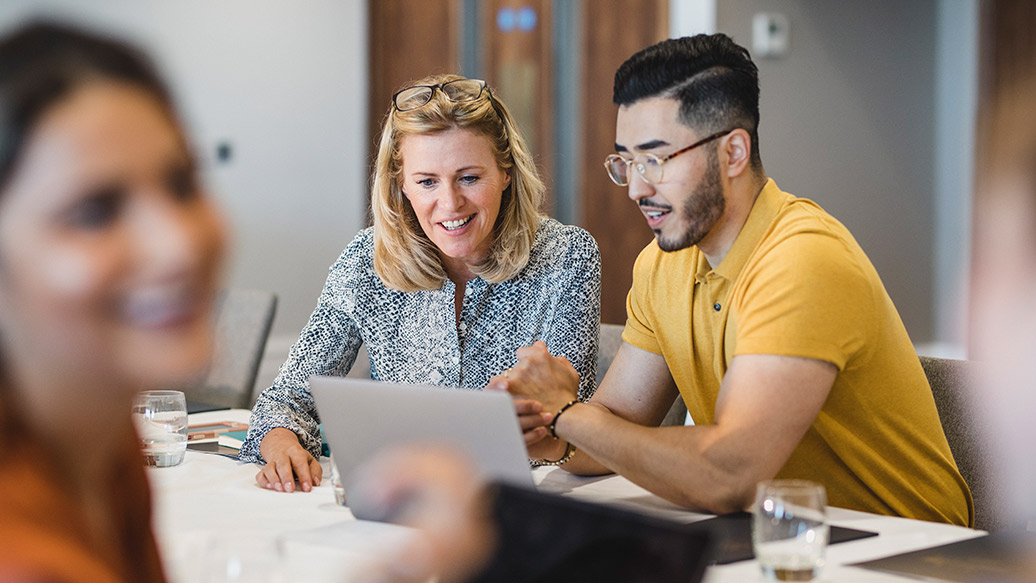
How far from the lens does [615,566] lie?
68 cm

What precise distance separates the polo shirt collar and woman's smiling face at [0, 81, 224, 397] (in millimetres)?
1291

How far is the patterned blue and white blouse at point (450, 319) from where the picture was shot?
1981 millimetres

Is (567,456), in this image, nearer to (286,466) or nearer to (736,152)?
(286,466)

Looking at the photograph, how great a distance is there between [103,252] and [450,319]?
64.2 inches

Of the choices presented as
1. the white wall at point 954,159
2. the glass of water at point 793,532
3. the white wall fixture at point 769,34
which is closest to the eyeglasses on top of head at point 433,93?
the glass of water at point 793,532

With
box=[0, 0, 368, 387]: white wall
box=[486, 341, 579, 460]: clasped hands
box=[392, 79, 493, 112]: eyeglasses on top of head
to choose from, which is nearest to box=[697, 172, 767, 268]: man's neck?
box=[486, 341, 579, 460]: clasped hands

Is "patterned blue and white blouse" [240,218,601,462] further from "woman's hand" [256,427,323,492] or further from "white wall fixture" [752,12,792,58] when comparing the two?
"white wall fixture" [752,12,792,58]

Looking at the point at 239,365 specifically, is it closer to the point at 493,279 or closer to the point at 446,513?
the point at 493,279

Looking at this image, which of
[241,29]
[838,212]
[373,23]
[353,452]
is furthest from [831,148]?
[353,452]

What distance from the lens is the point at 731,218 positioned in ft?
5.36

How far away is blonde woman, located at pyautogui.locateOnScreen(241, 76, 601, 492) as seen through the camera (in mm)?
1956

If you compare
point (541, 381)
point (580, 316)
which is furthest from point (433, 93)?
point (541, 381)

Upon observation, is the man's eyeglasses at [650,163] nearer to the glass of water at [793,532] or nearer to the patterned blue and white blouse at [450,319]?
the patterned blue and white blouse at [450,319]

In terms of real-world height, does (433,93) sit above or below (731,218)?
above
